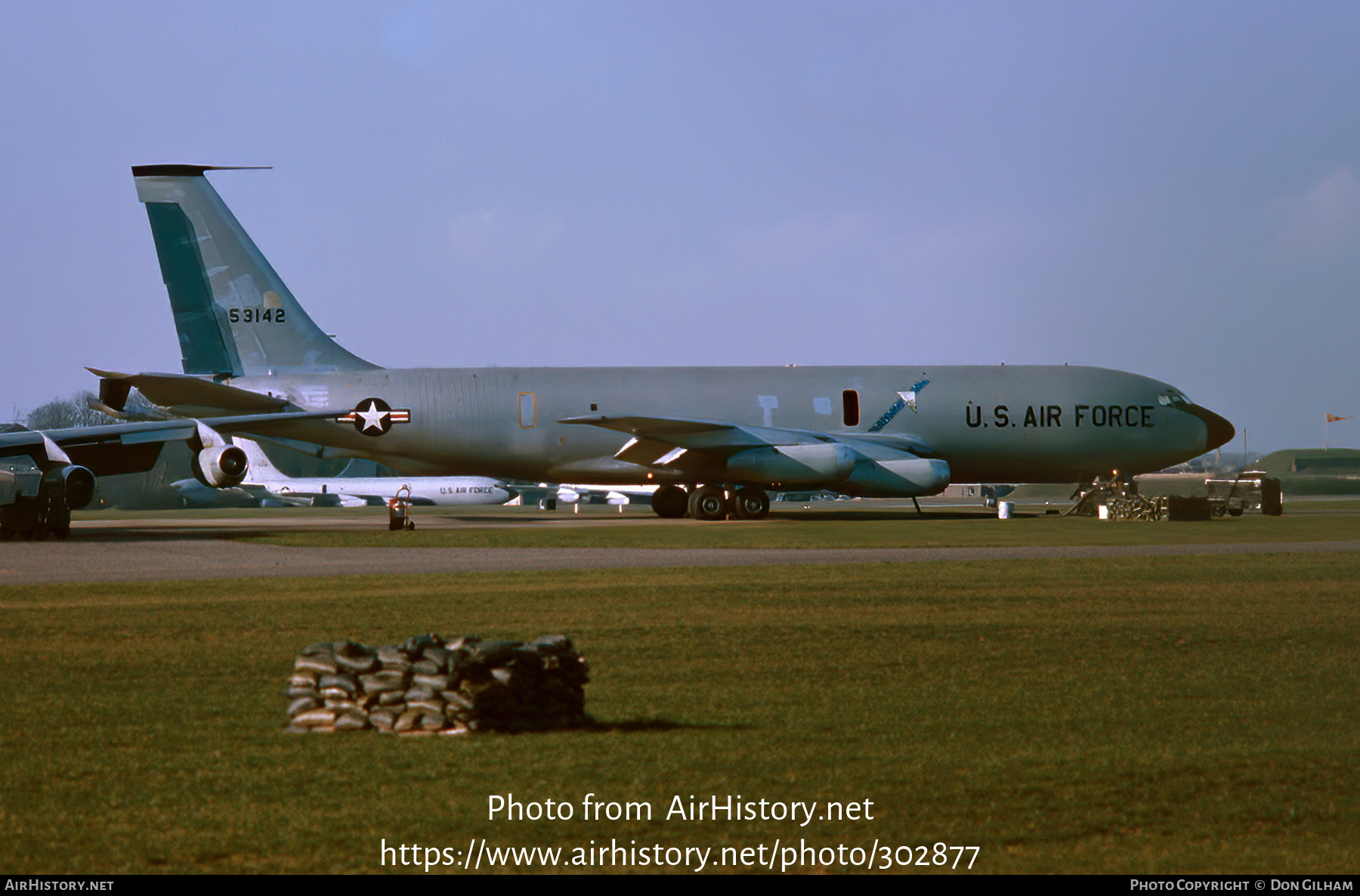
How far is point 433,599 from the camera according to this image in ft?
55.3

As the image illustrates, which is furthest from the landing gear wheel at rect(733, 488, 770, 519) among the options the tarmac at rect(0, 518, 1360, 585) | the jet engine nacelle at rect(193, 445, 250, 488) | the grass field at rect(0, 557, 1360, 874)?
the grass field at rect(0, 557, 1360, 874)

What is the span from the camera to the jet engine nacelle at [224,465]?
105 ft

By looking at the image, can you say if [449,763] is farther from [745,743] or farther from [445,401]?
[445,401]

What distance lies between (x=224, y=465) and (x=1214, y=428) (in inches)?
1197

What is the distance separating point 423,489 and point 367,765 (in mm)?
69717

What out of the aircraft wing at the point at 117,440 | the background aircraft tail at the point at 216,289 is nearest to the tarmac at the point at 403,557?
the aircraft wing at the point at 117,440

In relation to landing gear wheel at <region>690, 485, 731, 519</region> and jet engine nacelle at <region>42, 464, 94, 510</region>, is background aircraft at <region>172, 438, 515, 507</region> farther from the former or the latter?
jet engine nacelle at <region>42, 464, 94, 510</region>

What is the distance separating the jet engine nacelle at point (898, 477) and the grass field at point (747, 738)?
67.1ft

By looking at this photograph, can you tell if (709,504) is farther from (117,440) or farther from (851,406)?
(117,440)

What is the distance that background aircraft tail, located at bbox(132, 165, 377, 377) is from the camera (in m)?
37.5

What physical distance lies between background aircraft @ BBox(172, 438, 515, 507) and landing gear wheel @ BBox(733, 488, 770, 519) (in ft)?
129

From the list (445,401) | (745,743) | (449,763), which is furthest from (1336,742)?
(445,401)

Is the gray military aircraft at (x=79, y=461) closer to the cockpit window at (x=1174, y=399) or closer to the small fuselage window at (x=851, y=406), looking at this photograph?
the small fuselage window at (x=851, y=406)

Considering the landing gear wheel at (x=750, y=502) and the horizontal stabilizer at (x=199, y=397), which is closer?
the horizontal stabilizer at (x=199, y=397)
